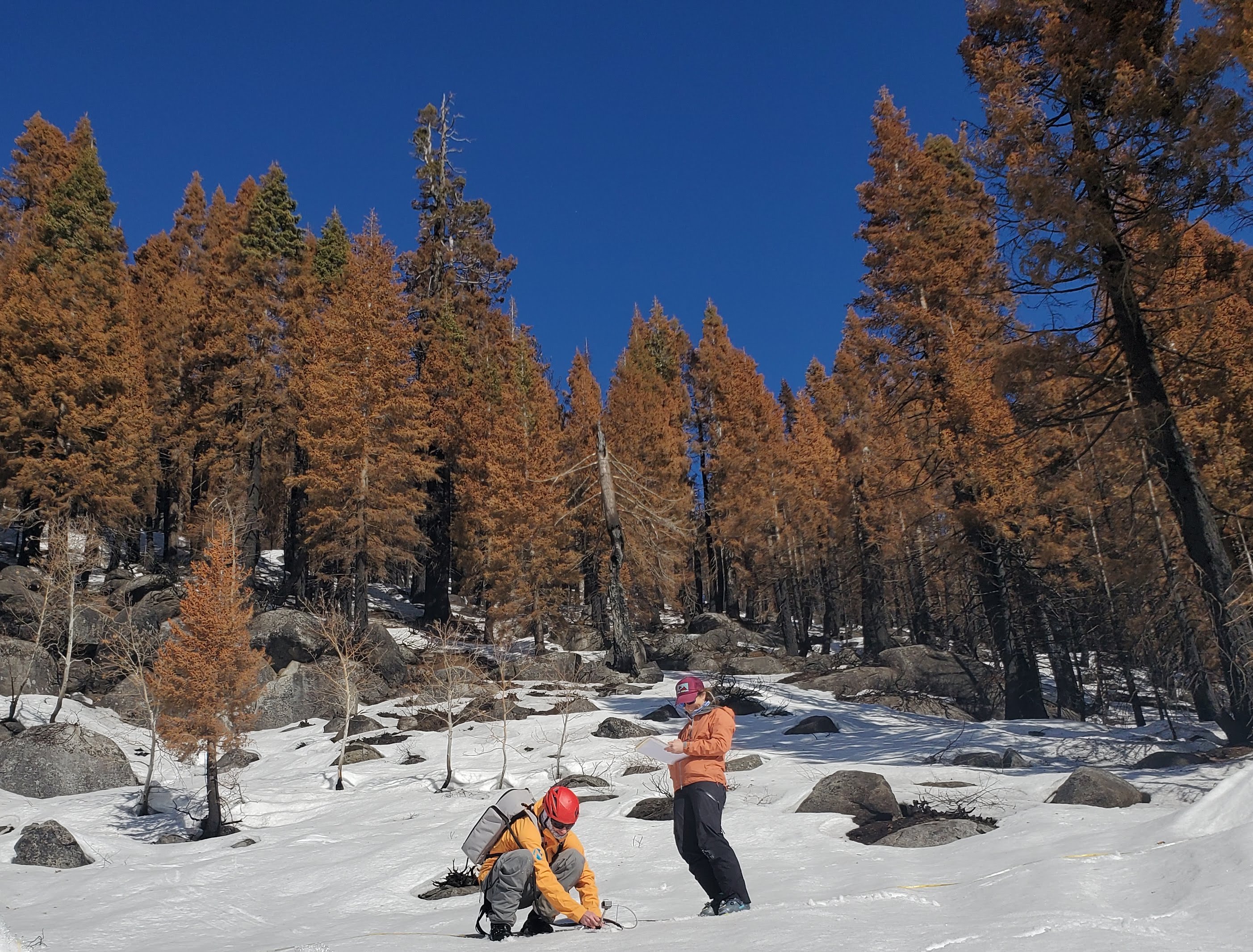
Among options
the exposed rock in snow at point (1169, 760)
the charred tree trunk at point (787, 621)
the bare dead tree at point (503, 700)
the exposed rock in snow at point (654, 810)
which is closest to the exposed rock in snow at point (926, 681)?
the charred tree trunk at point (787, 621)

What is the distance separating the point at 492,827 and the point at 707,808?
1.48 metres

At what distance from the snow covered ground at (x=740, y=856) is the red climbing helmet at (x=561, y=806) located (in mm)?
698

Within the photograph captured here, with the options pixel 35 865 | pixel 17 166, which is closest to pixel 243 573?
pixel 35 865

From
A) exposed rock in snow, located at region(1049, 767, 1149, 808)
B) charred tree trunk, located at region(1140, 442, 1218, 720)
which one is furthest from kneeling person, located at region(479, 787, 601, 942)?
charred tree trunk, located at region(1140, 442, 1218, 720)

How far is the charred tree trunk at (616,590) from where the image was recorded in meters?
23.1

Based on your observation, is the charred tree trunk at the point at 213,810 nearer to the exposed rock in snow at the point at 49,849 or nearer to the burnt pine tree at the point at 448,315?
the exposed rock in snow at the point at 49,849

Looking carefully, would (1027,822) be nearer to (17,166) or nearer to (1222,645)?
(1222,645)

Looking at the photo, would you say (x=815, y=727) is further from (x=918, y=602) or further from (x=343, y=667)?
(x=918, y=602)

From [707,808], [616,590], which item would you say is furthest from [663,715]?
[707,808]

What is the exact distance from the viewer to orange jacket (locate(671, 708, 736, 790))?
538 centimetres

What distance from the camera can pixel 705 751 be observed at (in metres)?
5.38

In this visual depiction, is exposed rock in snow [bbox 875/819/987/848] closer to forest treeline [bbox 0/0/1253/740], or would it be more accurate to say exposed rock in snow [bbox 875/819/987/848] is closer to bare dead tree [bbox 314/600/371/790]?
forest treeline [bbox 0/0/1253/740]

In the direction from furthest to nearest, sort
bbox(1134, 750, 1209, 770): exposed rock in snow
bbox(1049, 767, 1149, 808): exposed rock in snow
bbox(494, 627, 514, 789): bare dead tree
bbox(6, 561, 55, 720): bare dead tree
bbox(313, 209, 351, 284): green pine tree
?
bbox(313, 209, 351, 284): green pine tree, bbox(6, 561, 55, 720): bare dead tree, bbox(494, 627, 514, 789): bare dead tree, bbox(1134, 750, 1209, 770): exposed rock in snow, bbox(1049, 767, 1149, 808): exposed rock in snow

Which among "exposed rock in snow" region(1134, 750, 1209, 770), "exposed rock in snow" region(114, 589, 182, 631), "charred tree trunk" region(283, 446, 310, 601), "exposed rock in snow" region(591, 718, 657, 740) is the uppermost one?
"charred tree trunk" region(283, 446, 310, 601)
